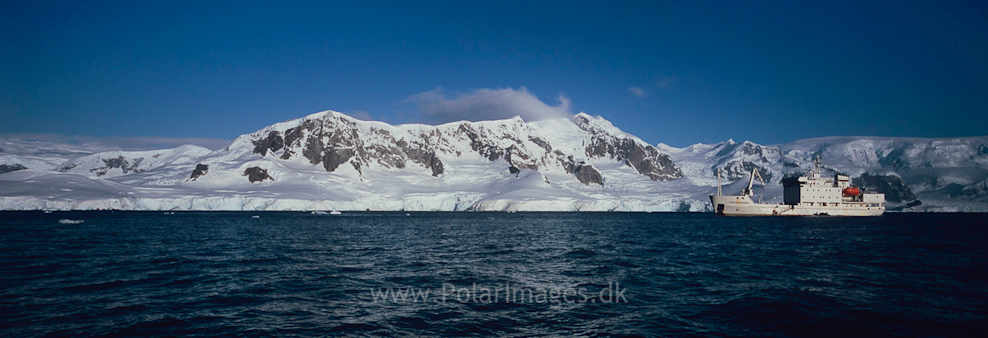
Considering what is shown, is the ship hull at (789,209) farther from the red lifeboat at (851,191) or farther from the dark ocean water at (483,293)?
the dark ocean water at (483,293)

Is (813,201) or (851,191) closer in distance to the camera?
(813,201)

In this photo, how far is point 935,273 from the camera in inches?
1193

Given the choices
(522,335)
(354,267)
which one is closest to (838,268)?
(522,335)

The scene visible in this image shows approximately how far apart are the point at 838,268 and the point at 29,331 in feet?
127

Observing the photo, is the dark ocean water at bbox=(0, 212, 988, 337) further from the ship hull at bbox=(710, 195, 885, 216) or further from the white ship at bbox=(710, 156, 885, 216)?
the white ship at bbox=(710, 156, 885, 216)

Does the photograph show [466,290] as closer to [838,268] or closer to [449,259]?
[449,259]

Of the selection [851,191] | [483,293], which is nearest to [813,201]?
Answer: [851,191]

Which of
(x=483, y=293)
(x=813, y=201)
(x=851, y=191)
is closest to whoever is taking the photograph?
(x=483, y=293)

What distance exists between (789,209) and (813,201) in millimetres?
6070

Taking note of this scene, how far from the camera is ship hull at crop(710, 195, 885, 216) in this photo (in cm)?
13350

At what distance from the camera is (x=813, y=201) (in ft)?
439

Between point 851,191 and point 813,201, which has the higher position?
point 851,191

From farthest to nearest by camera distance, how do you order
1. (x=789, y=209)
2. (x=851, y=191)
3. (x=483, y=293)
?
(x=851, y=191)
(x=789, y=209)
(x=483, y=293)

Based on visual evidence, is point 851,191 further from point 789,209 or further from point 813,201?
point 789,209
